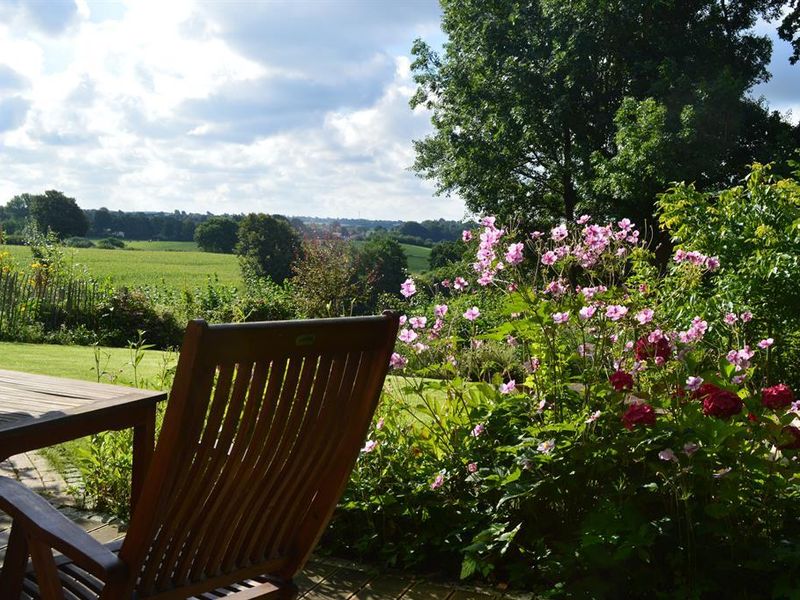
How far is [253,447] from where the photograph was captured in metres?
1.64

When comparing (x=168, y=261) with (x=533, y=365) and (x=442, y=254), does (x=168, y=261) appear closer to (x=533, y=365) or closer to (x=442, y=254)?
(x=442, y=254)

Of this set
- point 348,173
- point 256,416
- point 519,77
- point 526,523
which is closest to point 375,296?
point 348,173

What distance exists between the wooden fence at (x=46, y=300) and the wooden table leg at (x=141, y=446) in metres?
12.1

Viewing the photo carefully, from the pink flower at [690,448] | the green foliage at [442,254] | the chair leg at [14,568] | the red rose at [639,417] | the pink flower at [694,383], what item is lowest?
the chair leg at [14,568]

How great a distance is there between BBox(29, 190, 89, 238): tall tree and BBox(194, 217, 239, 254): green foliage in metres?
5.17

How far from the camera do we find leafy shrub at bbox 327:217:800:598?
254 centimetres

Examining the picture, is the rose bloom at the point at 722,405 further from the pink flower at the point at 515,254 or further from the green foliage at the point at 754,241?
the green foliage at the point at 754,241

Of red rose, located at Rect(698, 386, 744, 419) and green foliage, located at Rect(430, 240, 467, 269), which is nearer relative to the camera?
red rose, located at Rect(698, 386, 744, 419)

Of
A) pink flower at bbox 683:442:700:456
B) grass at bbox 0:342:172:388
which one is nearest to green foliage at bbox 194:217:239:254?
grass at bbox 0:342:172:388

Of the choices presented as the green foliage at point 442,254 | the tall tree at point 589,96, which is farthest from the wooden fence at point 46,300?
the green foliage at point 442,254

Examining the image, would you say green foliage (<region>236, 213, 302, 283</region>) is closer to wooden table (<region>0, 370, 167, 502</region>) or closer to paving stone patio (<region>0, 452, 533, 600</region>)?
paving stone patio (<region>0, 452, 533, 600</region>)

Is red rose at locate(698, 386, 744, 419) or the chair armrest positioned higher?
red rose at locate(698, 386, 744, 419)

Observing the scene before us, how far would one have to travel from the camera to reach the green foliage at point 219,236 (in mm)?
34500

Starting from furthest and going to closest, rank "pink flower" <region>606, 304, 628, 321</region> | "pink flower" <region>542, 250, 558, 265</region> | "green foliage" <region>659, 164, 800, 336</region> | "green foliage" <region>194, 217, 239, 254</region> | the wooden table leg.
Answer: "green foliage" <region>194, 217, 239, 254</region> → "green foliage" <region>659, 164, 800, 336</region> → "pink flower" <region>542, 250, 558, 265</region> → "pink flower" <region>606, 304, 628, 321</region> → the wooden table leg
